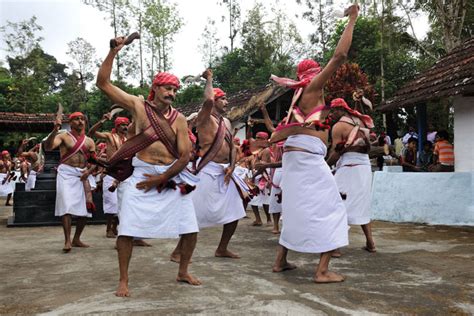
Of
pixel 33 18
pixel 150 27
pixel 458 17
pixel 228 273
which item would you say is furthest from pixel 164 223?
pixel 33 18

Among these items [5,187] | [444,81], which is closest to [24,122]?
[5,187]

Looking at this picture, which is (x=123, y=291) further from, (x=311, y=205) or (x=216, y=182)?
(x=216, y=182)

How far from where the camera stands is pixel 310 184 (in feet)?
15.3

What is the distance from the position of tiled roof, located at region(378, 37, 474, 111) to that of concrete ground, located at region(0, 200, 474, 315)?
9.92 ft

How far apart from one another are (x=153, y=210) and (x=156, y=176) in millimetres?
290

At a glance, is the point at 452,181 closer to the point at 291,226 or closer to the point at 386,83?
the point at 291,226

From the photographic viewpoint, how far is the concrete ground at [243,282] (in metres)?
3.64

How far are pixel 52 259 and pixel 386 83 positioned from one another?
19.6m

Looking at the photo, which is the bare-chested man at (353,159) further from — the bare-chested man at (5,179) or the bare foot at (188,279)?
the bare-chested man at (5,179)

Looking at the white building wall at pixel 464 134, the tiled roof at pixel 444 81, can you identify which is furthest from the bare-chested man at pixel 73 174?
the white building wall at pixel 464 134

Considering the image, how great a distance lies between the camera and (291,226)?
15.6 ft

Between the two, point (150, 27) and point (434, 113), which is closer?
point (434, 113)

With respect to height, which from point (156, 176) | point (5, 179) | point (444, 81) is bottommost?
point (5, 179)

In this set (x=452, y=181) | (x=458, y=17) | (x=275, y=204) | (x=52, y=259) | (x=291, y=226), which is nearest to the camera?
(x=291, y=226)
